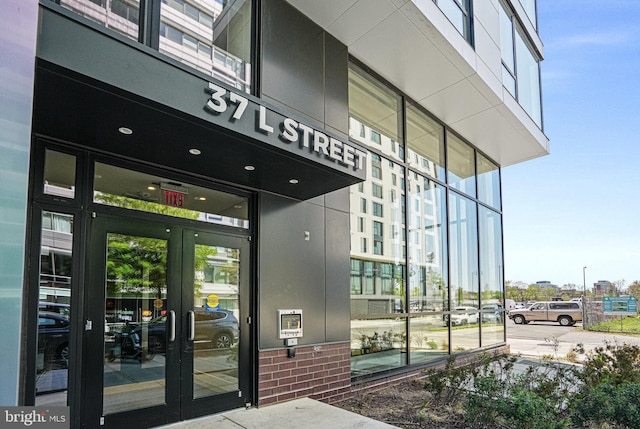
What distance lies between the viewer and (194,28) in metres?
5.13

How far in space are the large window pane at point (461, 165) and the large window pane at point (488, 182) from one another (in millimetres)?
517

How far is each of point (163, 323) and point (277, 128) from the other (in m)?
2.63

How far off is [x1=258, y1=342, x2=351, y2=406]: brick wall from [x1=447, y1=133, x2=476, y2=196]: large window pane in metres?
5.88

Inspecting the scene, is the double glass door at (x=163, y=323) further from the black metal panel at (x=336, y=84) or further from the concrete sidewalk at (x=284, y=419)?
the black metal panel at (x=336, y=84)

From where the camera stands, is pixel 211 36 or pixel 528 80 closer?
pixel 211 36

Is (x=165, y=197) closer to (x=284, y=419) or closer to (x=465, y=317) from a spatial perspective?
(x=284, y=419)

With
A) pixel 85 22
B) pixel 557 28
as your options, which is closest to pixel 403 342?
pixel 85 22

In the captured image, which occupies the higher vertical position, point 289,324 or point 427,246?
point 427,246

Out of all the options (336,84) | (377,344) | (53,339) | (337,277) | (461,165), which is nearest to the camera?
(53,339)

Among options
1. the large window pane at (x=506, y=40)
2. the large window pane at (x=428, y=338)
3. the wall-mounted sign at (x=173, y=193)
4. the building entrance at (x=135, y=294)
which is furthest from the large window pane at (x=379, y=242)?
the large window pane at (x=506, y=40)

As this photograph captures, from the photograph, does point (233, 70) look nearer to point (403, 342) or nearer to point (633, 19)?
point (403, 342)

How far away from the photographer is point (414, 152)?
9414mm

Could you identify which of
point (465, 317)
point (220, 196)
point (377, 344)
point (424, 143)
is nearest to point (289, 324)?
point (220, 196)
